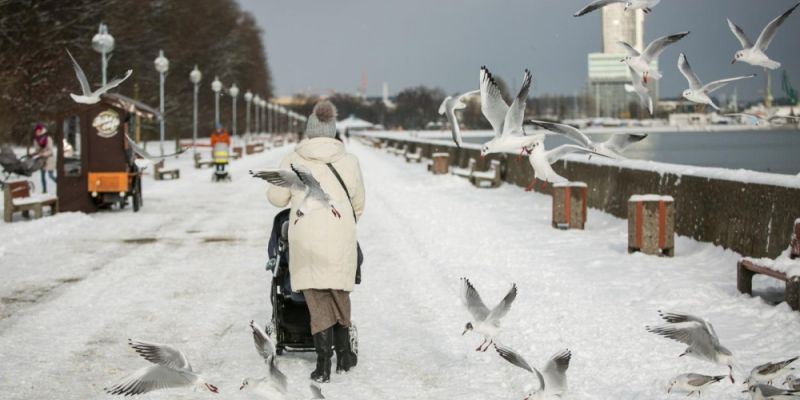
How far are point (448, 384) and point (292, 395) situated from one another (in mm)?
1033

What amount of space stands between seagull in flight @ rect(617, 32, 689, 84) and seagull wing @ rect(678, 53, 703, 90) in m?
0.30

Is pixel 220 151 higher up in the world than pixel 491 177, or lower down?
higher up

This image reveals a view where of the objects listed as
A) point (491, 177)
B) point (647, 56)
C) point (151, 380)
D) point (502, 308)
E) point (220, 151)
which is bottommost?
point (151, 380)

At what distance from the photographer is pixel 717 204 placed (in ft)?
43.0

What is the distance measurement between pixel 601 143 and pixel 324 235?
2.34 meters

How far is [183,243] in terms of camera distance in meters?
15.1

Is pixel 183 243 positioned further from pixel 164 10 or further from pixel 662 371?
pixel 164 10

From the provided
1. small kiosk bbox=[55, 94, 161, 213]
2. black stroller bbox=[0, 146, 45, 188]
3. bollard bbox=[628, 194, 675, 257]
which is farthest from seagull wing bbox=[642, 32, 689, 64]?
black stroller bbox=[0, 146, 45, 188]

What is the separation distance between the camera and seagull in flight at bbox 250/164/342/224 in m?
6.01

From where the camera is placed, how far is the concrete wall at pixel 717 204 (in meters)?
11.3

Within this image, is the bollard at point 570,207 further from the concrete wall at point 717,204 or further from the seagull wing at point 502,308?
the seagull wing at point 502,308

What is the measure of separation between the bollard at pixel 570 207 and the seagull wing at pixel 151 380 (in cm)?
1113

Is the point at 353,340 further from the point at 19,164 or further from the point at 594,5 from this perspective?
the point at 19,164

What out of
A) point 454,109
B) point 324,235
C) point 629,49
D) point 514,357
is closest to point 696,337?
point 514,357
